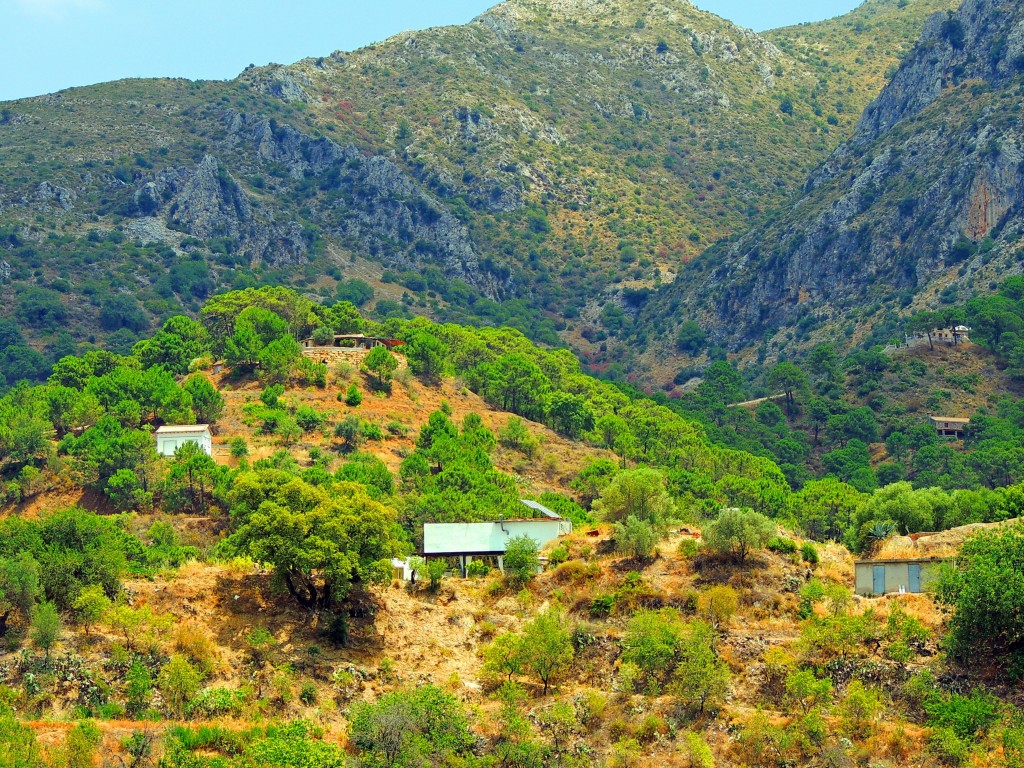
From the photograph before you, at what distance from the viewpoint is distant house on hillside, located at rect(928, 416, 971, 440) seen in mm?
133875

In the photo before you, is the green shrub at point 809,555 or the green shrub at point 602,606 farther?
the green shrub at point 809,555

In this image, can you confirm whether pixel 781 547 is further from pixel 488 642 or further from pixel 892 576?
pixel 488 642

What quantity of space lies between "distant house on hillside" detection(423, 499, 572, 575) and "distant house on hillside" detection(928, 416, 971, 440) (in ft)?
272

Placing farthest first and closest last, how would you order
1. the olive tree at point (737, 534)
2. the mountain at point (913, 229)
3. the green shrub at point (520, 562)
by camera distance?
the mountain at point (913, 229), the green shrub at point (520, 562), the olive tree at point (737, 534)

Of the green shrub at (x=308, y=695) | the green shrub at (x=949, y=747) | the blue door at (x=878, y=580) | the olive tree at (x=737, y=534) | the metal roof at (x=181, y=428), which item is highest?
the metal roof at (x=181, y=428)

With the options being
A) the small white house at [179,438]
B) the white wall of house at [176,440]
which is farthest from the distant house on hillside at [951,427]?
the white wall of house at [176,440]

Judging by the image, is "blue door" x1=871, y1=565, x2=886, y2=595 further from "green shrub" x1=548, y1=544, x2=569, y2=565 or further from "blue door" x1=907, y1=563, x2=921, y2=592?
"green shrub" x1=548, y1=544, x2=569, y2=565

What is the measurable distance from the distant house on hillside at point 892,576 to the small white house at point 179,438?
50.0 meters

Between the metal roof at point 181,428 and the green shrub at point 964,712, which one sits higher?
the metal roof at point 181,428

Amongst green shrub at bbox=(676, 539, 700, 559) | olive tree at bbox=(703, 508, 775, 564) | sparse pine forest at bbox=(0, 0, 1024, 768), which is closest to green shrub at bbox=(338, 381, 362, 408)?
sparse pine forest at bbox=(0, 0, 1024, 768)

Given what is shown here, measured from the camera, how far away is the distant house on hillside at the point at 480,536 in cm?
5975

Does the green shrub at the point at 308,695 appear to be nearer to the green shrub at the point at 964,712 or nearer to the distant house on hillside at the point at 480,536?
the distant house on hillside at the point at 480,536

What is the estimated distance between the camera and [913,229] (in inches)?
7013

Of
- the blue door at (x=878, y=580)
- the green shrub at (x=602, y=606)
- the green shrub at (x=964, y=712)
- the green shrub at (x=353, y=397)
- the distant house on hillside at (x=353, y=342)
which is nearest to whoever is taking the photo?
the green shrub at (x=964, y=712)
